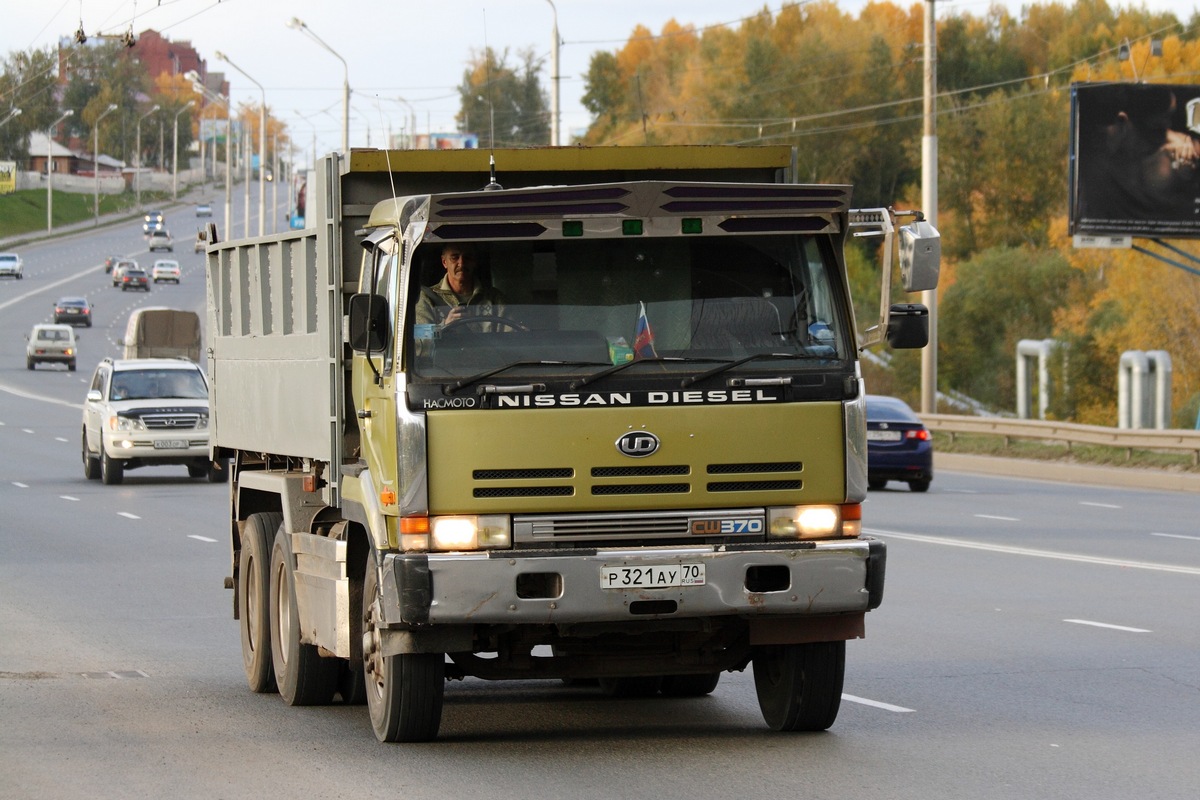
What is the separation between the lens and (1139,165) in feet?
134

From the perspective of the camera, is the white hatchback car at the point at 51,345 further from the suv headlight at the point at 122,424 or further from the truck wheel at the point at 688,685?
the truck wheel at the point at 688,685

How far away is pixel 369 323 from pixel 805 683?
250 cm

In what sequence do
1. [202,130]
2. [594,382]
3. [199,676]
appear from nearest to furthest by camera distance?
[594,382]
[199,676]
[202,130]

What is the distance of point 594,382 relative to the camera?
800 centimetres

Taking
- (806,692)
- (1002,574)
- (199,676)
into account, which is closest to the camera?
(806,692)

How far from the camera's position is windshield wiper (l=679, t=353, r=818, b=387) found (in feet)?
26.4

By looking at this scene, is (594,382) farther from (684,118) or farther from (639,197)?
(684,118)

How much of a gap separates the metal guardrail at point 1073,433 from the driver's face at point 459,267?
25.2 metres

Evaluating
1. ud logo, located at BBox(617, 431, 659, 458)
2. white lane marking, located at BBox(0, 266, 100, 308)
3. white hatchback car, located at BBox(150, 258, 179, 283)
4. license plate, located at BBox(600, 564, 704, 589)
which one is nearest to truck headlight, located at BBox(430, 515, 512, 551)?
license plate, located at BBox(600, 564, 704, 589)

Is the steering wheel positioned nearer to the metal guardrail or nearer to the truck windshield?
the truck windshield

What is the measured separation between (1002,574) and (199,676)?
7795 millimetres

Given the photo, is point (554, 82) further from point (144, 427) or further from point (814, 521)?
point (814, 521)

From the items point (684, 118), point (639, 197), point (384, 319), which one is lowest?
point (384, 319)

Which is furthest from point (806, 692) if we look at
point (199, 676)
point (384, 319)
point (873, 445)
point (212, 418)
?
point (873, 445)
